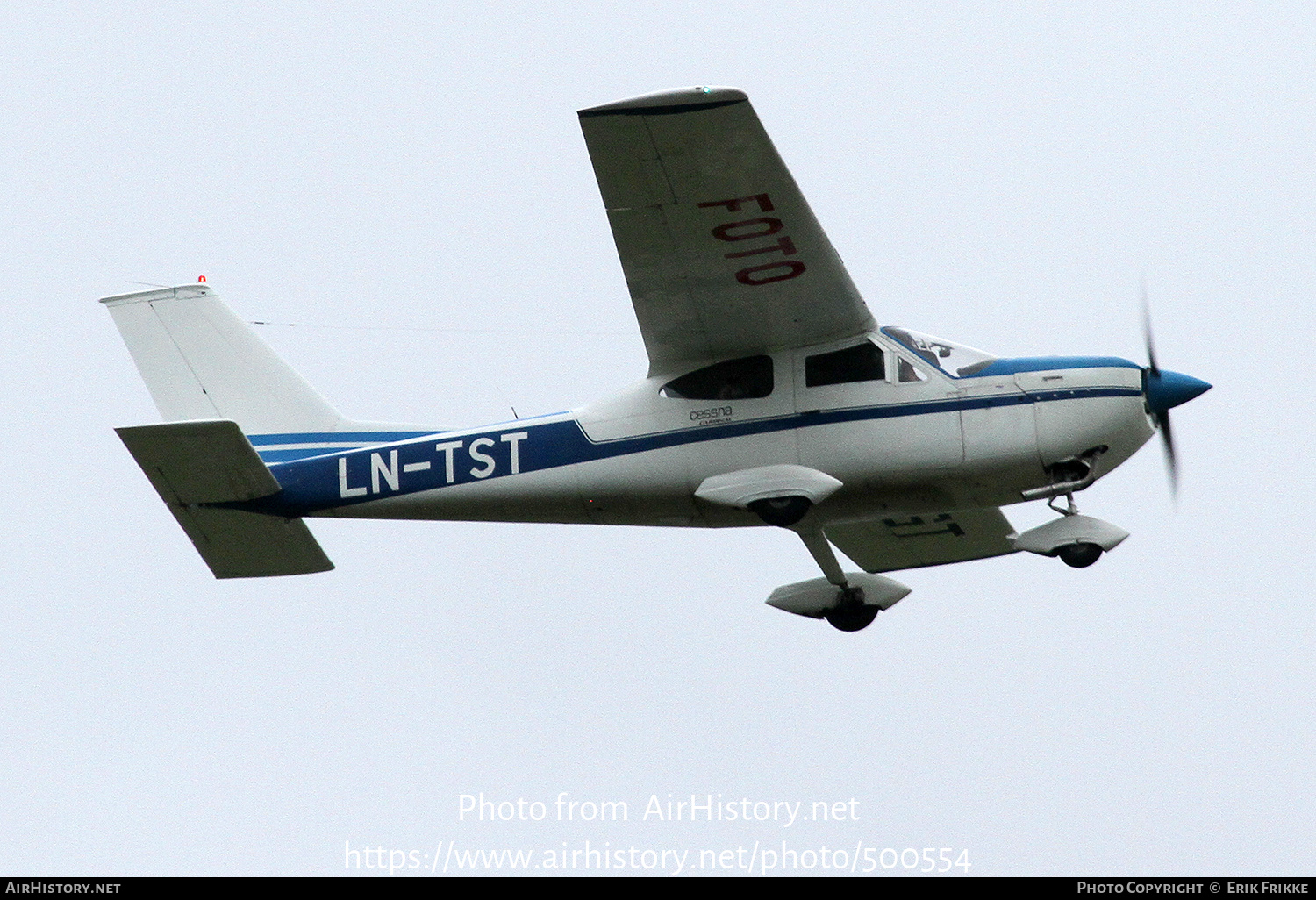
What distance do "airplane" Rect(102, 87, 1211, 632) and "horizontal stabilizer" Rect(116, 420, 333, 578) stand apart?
2 cm

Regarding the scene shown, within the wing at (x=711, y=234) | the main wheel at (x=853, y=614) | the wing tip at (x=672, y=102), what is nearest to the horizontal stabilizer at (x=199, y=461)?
the wing at (x=711, y=234)

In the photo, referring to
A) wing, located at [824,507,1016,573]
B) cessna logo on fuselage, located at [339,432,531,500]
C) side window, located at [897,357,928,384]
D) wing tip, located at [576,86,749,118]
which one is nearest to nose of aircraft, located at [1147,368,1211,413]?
side window, located at [897,357,928,384]

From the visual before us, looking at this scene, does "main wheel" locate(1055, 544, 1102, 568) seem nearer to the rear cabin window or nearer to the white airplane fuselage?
the white airplane fuselage

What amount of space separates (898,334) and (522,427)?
3.20 metres

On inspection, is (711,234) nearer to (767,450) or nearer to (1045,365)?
(767,450)

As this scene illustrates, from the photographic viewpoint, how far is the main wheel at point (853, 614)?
15.8 metres

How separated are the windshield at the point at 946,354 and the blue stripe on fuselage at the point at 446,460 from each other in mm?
1392

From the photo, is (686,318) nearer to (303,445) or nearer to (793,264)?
(793,264)

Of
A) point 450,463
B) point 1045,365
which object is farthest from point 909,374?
point 450,463

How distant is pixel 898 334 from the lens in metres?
14.1

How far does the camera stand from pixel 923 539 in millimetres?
16516

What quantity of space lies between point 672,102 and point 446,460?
12.8 ft

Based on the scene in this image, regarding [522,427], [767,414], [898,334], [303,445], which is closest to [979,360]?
[898,334]

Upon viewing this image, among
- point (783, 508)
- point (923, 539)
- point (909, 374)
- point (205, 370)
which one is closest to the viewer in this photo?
point (783, 508)
